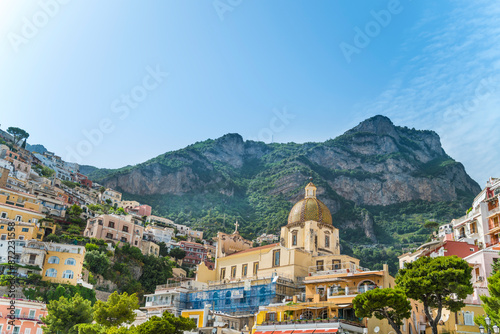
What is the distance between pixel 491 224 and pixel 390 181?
102 meters

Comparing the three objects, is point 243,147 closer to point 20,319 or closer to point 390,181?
point 390,181

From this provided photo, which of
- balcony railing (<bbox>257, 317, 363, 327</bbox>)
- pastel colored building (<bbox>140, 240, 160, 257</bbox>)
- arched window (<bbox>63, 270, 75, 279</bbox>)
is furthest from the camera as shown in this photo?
pastel colored building (<bbox>140, 240, 160, 257</bbox>)

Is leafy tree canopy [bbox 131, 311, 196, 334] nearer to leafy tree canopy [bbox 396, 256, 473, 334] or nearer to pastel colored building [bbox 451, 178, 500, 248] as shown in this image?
leafy tree canopy [bbox 396, 256, 473, 334]

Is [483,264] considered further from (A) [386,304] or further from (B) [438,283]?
(A) [386,304]

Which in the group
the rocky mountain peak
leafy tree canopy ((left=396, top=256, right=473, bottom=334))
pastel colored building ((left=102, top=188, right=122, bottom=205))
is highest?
the rocky mountain peak

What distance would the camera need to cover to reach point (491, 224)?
43750 mm

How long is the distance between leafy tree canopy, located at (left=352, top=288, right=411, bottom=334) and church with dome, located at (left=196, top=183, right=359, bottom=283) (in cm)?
1221

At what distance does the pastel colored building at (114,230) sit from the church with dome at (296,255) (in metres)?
22.2

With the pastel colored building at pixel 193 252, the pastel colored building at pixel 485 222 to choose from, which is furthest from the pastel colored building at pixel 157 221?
the pastel colored building at pixel 485 222

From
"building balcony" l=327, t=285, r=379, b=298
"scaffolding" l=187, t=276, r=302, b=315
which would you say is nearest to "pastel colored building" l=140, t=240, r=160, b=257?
"scaffolding" l=187, t=276, r=302, b=315

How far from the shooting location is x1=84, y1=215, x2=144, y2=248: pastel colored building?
67.2 meters

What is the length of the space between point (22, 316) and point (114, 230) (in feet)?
98.7

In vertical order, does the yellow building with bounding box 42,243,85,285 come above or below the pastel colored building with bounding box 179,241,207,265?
below

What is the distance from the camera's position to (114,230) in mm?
69562
